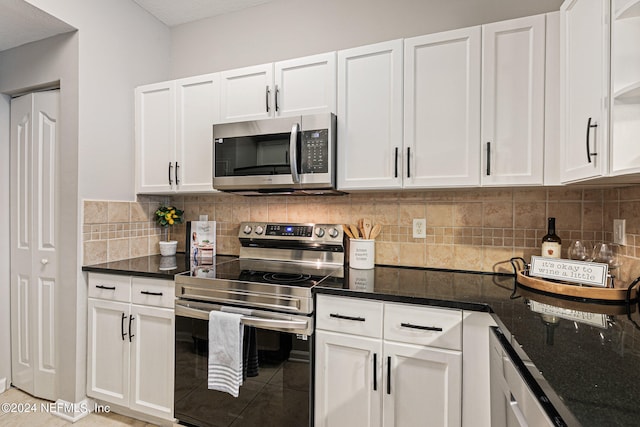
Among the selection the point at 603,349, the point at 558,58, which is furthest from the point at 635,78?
the point at 603,349

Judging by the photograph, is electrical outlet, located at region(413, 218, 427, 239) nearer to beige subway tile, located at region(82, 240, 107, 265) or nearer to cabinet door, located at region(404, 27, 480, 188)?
cabinet door, located at region(404, 27, 480, 188)

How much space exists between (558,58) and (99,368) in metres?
3.03

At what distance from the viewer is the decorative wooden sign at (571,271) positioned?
128 centimetres

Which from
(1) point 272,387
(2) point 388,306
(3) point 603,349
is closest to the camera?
(3) point 603,349

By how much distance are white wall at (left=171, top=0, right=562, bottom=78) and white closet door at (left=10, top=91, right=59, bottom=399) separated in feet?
3.47

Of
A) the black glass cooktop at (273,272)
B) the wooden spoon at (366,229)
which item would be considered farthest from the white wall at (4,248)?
the wooden spoon at (366,229)

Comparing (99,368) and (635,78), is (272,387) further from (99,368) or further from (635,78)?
(635,78)

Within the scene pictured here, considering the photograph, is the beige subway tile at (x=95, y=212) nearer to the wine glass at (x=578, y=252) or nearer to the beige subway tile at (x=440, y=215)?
the beige subway tile at (x=440, y=215)

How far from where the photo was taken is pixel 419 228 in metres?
1.95

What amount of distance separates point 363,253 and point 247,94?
1.25m

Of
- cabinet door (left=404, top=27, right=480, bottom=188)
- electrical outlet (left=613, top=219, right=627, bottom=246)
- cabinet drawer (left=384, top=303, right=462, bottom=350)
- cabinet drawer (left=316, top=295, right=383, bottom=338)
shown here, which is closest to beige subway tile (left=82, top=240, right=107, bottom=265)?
cabinet drawer (left=316, top=295, right=383, bottom=338)

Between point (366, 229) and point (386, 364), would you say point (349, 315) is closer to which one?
point (386, 364)

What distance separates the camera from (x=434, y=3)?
1935 millimetres

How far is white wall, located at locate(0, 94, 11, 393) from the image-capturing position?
224cm
